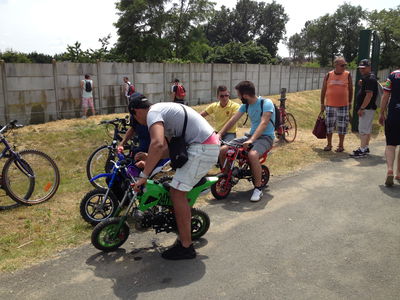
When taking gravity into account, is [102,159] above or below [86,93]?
below

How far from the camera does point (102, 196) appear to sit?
15.3ft

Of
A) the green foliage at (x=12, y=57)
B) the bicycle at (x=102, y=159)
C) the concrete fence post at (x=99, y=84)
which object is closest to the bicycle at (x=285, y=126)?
the bicycle at (x=102, y=159)

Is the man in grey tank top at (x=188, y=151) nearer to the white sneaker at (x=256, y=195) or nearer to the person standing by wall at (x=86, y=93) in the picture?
the white sneaker at (x=256, y=195)

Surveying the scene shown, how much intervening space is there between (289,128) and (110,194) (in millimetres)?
7174

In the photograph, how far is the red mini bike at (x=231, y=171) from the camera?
5738 mm

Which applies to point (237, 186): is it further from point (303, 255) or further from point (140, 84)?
point (140, 84)

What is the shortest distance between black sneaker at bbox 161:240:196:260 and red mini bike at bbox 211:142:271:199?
1.79 meters

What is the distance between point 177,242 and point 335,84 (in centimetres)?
604

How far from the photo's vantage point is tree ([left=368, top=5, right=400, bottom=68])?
160 ft

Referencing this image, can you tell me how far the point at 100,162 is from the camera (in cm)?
641

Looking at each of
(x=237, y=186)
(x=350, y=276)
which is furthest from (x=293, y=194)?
(x=350, y=276)

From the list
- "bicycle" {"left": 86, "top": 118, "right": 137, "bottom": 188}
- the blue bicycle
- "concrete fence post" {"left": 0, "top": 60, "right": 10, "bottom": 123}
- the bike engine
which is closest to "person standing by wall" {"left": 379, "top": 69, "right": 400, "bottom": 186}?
the bike engine

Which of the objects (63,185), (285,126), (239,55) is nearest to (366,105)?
(285,126)

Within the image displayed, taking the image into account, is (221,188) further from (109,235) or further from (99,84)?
(99,84)
